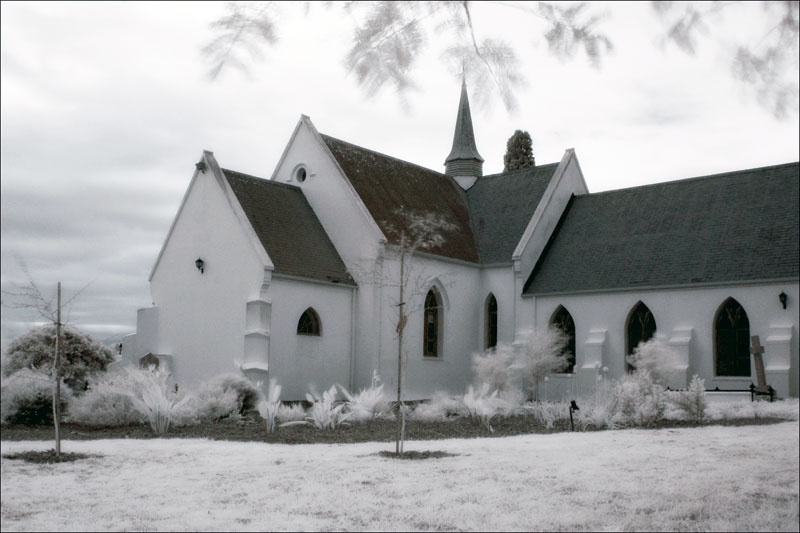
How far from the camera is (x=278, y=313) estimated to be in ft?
84.7

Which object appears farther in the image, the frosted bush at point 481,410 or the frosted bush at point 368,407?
the frosted bush at point 368,407

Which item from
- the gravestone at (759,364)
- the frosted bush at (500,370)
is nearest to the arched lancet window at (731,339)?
the gravestone at (759,364)

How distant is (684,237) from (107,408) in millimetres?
20631

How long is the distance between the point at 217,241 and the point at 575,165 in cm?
1769

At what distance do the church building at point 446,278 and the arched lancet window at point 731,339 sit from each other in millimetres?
48

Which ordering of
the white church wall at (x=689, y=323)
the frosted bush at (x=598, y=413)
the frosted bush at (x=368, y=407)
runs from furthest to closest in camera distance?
the white church wall at (x=689, y=323) → the frosted bush at (x=368, y=407) → the frosted bush at (x=598, y=413)

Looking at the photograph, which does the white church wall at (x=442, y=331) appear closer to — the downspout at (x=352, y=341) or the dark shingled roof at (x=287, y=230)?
the downspout at (x=352, y=341)

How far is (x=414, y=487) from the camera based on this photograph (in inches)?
426

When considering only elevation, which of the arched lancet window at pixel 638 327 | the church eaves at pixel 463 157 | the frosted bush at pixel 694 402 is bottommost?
the frosted bush at pixel 694 402

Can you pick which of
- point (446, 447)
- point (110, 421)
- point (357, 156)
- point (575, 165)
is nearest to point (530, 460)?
point (446, 447)

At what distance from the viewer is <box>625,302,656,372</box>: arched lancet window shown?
2834 centimetres

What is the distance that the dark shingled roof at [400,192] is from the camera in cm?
3020

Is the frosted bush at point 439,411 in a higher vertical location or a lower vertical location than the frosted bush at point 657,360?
lower

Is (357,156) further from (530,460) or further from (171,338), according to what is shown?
(530,460)
